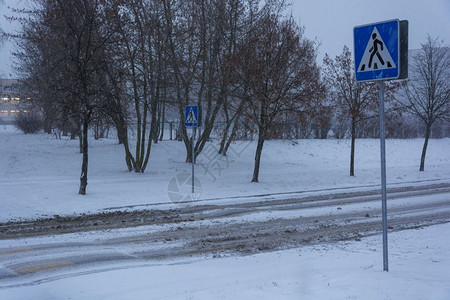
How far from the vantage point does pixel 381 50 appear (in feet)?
20.1

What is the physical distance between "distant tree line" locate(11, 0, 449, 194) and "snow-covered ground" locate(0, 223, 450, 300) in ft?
29.9

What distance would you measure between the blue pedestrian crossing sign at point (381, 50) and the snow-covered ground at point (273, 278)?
9.24 feet

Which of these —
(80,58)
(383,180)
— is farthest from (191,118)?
(383,180)

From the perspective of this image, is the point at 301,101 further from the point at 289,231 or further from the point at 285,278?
the point at 285,278

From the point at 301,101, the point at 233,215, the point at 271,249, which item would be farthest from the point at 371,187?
the point at 271,249

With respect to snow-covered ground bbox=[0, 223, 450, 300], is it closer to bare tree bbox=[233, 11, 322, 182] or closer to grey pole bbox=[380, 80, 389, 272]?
grey pole bbox=[380, 80, 389, 272]

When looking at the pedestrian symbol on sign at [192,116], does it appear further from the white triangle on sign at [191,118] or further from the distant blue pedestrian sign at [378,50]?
the distant blue pedestrian sign at [378,50]

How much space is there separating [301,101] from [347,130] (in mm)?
27964

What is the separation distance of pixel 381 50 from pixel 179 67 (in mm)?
18517

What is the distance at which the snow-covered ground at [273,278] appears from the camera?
551cm

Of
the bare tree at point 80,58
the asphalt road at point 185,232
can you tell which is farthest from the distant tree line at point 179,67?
the asphalt road at point 185,232

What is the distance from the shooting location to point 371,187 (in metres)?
19.5

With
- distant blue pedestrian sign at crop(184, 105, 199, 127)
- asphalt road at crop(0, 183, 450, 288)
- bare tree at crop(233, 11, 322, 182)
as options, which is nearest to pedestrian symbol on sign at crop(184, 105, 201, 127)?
distant blue pedestrian sign at crop(184, 105, 199, 127)

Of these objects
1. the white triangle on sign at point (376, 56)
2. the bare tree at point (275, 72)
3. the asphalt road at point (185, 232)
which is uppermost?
the bare tree at point (275, 72)
